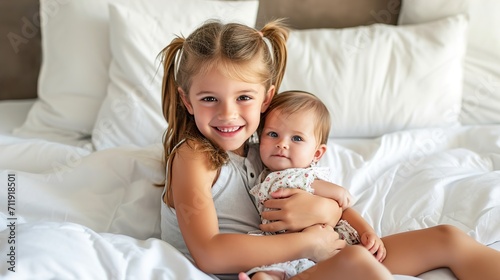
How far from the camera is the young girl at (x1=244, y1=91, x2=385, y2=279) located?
4.15 feet

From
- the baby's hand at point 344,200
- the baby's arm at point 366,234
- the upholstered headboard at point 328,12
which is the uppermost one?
the upholstered headboard at point 328,12

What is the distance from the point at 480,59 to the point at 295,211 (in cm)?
106

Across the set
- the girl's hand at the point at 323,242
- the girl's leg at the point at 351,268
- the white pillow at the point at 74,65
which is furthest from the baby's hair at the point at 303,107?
the white pillow at the point at 74,65

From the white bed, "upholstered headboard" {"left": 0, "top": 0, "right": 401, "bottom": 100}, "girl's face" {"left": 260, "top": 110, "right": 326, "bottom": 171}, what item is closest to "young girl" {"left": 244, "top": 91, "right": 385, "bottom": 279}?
"girl's face" {"left": 260, "top": 110, "right": 326, "bottom": 171}

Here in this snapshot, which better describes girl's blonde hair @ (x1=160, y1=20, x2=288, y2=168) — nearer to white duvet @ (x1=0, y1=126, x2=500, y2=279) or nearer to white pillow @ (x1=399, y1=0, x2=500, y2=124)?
white duvet @ (x1=0, y1=126, x2=500, y2=279)

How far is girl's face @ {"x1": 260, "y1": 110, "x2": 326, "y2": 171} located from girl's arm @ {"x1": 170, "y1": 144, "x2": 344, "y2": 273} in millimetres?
159

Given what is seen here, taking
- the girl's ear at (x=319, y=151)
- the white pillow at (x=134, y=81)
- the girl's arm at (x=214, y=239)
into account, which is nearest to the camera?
the girl's arm at (x=214, y=239)

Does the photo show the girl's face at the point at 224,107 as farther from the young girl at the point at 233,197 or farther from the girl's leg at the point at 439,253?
the girl's leg at the point at 439,253

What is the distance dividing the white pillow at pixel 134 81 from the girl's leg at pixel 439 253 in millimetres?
790

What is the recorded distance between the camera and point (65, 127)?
6.03 feet

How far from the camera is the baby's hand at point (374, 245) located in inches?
47.3

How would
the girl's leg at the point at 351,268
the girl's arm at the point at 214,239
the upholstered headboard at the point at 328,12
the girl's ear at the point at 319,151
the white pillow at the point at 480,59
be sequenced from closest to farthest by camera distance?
the girl's leg at the point at 351,268 → the girl's arm at the point at 214,239 → the girl's ear at the point at 319,151 → the white pillow at the point at 480,59 → the upholstered headboard at the point at 328,12

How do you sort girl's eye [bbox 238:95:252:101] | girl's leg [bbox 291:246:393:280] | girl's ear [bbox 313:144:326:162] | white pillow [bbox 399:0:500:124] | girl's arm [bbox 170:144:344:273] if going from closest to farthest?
girl's leg [bbox 291:246:393:280], girl's arm [bbox 170:144:344:273], girl's eye [bbox 238:95:252:101], girl's ear [bbox 313:144:326:162], white pillow [bbox 399:0:500:124]

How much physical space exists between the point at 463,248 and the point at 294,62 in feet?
2.87
